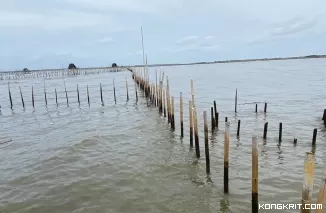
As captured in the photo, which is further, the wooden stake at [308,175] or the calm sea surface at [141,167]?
the calm sea surface at [141,167]

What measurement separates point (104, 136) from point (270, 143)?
9149mm

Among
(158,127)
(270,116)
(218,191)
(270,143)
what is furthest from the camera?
(270,116)

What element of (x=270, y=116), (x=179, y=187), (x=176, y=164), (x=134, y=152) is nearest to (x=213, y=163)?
(x=176, y=164)

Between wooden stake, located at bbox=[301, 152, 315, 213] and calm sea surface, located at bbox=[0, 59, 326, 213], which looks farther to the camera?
calm sea surface, located at bbox=[0, 59, 326, 213]

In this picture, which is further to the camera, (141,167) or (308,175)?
(141,167)

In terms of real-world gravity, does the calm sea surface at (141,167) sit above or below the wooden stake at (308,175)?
below

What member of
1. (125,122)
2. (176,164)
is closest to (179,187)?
(176,164)

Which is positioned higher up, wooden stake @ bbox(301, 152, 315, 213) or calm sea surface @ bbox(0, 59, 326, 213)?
wooden stake @ bbox(301, 152, 315, 213)

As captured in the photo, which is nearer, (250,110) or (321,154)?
(321,154)

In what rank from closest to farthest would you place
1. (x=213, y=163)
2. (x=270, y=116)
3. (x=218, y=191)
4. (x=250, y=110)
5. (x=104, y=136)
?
(x=218, y=191)
(x=213, y=163)
(x=104, y=136)
(x=270, y=116)
(x=250, y=110)

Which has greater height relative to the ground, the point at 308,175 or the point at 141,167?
the point at 308,175

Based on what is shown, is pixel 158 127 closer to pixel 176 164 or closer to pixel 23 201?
pixel 176 164

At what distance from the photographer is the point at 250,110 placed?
23.7m

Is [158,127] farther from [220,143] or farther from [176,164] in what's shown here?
[176,164]
